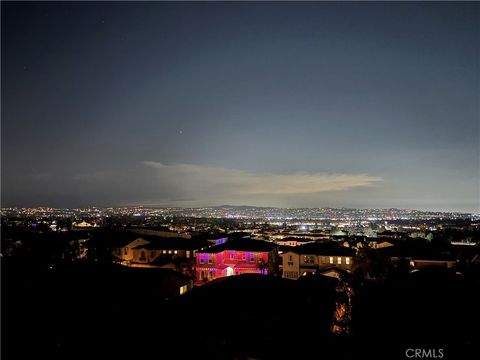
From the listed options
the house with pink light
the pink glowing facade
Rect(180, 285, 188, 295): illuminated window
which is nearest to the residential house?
the house with pink light

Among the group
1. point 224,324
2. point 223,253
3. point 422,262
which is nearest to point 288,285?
point 224,324

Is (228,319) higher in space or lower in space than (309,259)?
higher

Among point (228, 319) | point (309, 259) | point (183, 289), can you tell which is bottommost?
point (183, 289)

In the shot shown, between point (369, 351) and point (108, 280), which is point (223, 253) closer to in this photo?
point (108, 280)

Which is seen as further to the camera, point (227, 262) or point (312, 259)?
point (312, 259)

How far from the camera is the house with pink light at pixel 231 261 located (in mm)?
25781

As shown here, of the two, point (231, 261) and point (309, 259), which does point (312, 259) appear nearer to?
point (309, 259)

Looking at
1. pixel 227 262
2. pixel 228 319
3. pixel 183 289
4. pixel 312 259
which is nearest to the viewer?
pixel 228 319

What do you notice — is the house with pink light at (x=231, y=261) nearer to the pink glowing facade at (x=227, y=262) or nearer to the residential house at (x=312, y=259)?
the pink glowing facade at (x=227, y=262)

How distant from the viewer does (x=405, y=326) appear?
12070mm

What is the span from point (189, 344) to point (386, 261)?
18896 mm

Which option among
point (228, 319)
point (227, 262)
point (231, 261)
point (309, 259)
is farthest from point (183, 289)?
point (309, 259)

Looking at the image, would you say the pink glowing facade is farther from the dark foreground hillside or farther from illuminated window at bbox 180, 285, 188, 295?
the dark foreground hillside

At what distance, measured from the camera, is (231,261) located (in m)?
26.4
